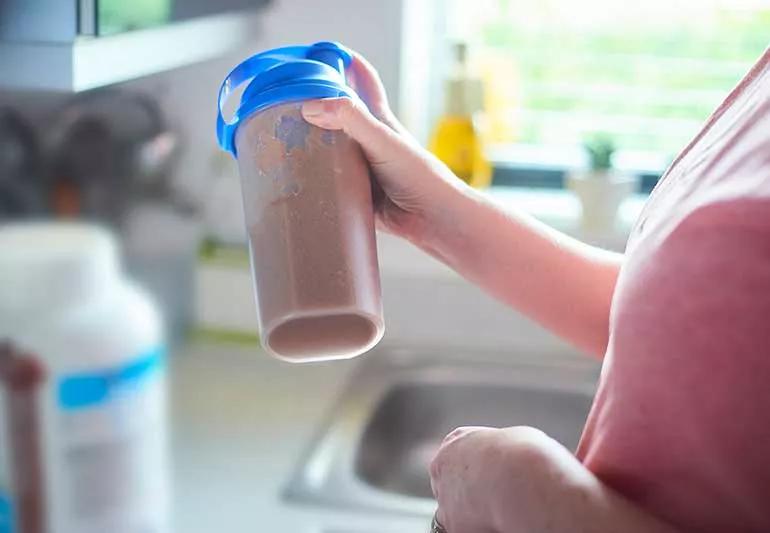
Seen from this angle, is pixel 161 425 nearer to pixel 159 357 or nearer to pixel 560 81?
pixel 159 357

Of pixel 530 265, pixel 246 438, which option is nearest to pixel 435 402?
pixel 246 438

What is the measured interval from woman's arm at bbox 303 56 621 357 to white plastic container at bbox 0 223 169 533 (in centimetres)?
34

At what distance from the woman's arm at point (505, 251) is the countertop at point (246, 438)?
13.5 inches

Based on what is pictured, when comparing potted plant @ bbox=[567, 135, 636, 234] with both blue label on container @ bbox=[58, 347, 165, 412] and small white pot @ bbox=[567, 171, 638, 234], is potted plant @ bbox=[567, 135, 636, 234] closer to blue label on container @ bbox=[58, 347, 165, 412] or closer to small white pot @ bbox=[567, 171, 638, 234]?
small white pot @ bbox=[567, 171, 638, 234]

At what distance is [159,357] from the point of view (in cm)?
97

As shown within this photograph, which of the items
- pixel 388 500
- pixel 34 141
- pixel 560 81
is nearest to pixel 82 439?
pixel 388 500

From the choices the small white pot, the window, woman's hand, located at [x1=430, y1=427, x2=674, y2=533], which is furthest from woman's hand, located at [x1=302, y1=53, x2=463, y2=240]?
the window

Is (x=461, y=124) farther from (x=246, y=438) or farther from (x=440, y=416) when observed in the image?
(x=246, y=438)

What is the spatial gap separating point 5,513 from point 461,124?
0.72 meters

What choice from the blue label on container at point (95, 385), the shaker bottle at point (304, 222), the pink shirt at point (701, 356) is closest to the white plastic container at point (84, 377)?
the blue label on container at point (95, 385)

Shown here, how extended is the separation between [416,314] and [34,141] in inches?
20.0

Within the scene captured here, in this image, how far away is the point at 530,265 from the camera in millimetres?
686

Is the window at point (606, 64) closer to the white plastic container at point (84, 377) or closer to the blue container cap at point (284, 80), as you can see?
the white plastic container at point (84, 377)

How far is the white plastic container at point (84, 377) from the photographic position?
0.88 metres
